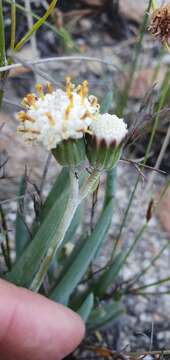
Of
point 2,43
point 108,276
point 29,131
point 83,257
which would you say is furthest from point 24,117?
point 108,276

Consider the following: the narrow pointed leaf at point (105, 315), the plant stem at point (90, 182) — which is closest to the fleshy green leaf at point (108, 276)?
the narrow pointed leaf at point (105, 315)

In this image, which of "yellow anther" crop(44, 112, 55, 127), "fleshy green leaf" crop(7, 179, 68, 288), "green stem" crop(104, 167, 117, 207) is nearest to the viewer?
"yellow anther" crop(44, 112, 55, 127)

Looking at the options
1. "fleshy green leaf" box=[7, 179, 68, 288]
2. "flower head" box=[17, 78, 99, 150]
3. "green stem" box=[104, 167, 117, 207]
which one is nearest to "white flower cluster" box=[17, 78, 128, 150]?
"flower head" box=[17, 78, 99, 150]

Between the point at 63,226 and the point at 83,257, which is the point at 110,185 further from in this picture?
the point at 63,226

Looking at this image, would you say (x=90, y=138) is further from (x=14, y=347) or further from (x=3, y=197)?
(x=3, y=197)

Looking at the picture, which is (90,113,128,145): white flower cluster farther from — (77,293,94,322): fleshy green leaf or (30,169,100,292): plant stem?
(77,293,94,322): fleshy green leaf

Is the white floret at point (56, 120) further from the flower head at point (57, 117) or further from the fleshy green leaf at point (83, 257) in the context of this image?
the fleshy green leaf at point (83, 257)

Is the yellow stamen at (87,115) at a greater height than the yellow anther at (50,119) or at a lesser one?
greater

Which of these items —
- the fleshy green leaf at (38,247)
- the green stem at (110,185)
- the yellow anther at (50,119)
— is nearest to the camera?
the yellow anther at (50,119)

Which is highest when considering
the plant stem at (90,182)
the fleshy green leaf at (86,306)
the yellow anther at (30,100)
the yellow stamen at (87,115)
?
the yellow anther at (30,100)
